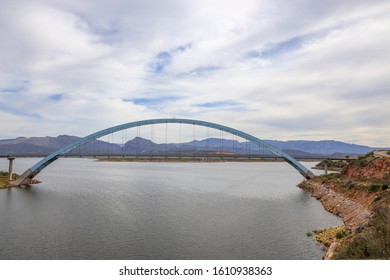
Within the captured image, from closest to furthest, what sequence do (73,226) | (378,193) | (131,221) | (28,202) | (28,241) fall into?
(28,241), (73,226), (131,221), (378,193), (28,202)

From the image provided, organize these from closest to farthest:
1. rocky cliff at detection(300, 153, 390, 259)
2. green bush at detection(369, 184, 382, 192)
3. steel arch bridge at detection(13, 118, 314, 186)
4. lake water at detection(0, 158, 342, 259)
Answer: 1. rocky cliff at detection(300, 153, 390, 259)
2. lake water at detection(0, 158, 342, 259)
3. green bush at detection(369, 184, 382, 192)
4. steel arch bridge at detection(13, 118, 314, 186)

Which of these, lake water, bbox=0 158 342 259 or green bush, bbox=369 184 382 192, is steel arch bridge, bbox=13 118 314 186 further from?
green bush, bbox=369 184 382 192

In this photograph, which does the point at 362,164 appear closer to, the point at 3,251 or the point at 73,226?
the point at 73,226

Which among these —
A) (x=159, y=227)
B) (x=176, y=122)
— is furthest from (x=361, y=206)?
(x=176, y=122)

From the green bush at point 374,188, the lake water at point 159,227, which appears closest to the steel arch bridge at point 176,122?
the lake water at point 159,227

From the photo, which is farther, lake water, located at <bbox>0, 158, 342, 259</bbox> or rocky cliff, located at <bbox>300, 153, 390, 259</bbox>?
lake water, located at <bbox>0, 158, 342, 259</bbox>

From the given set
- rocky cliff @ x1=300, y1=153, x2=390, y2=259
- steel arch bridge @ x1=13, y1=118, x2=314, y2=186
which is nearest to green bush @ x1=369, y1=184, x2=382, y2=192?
rocky cliff @ x1=300, y1=153, x2=390, y2=259

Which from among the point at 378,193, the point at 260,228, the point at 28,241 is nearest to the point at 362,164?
the point at 378,193

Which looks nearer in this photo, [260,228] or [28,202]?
[260,228]

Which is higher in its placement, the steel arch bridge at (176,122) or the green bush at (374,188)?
the steel arch bridge at (176,122)

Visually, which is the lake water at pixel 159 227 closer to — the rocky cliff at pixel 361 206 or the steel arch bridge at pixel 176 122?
the rocky cliff at pixel 361 206

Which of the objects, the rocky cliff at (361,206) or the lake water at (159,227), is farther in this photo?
the lake water at (159,227)
